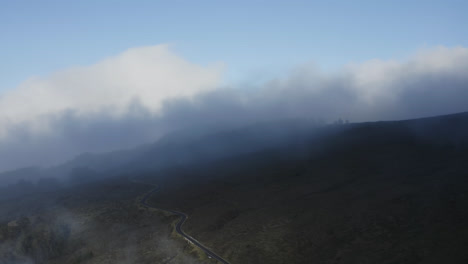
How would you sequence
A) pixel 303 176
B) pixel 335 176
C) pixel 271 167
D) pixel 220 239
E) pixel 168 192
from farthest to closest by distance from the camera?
1. pixel 271 167
2. pixel 168 192
3. pixel 303 176
4. pixel 335 176
5. pixel 220 239

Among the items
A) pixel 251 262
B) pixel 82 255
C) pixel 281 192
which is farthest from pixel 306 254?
pixel 82 255

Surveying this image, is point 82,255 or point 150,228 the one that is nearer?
point 82,255

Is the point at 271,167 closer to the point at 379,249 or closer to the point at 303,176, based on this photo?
the point at 303,176

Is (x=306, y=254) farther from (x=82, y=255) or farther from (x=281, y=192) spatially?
(x=82, y=255)

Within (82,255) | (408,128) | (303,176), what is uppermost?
(408,128)

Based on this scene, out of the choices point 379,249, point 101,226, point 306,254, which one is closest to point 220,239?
point 306,254

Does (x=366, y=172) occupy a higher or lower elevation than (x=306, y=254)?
higher

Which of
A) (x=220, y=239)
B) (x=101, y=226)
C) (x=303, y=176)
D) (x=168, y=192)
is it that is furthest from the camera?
(x=168, y=192)
